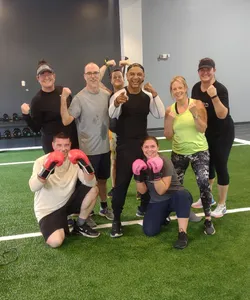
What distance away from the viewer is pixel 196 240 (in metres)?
2.70

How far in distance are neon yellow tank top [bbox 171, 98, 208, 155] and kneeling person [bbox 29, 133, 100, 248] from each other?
0.79 metres

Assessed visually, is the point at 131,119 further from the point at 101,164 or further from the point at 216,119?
the point at 216,119

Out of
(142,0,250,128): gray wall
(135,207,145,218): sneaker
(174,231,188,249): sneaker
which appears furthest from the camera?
(142,0,250,128): gray wall

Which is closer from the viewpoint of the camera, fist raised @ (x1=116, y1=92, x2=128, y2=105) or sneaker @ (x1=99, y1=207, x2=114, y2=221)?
fist raised @ (x1=116, y1=92, x2=128, y2=105)

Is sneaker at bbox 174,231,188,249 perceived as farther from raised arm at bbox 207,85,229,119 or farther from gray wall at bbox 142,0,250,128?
gray wall at bbox 142,0,250,128

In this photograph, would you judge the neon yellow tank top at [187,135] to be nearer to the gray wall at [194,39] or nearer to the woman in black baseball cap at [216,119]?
the woman in black baseball cap at [216,119]

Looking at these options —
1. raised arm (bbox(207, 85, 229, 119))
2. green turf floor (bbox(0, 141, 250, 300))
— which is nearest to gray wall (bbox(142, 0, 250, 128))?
raised arm (bbox(207, 85, 229, 119))

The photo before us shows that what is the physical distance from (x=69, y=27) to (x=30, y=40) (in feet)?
3.15

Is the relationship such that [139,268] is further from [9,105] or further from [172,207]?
[9,105]

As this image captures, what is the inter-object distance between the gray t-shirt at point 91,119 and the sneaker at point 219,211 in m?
1.19

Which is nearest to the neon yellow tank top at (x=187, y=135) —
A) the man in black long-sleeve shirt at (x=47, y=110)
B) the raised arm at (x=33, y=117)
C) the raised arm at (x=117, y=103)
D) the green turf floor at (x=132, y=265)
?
the raised arm at (x=117, y=103)

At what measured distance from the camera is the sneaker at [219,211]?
315cm

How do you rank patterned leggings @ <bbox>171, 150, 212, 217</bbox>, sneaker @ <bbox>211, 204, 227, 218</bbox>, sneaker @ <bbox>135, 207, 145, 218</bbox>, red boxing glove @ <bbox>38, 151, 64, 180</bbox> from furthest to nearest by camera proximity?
sneaker @ <bbox>135, 207, 145, 218</bbox> < sneaker @ <bbox>211, 204, 227, 218</bbox> < patterned leggings @ <bbox>171, 150, 212, 217</bbox> < red boxing glove @ <bbox>38, 151, 64, 180</bbox>

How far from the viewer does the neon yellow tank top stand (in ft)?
9.16
